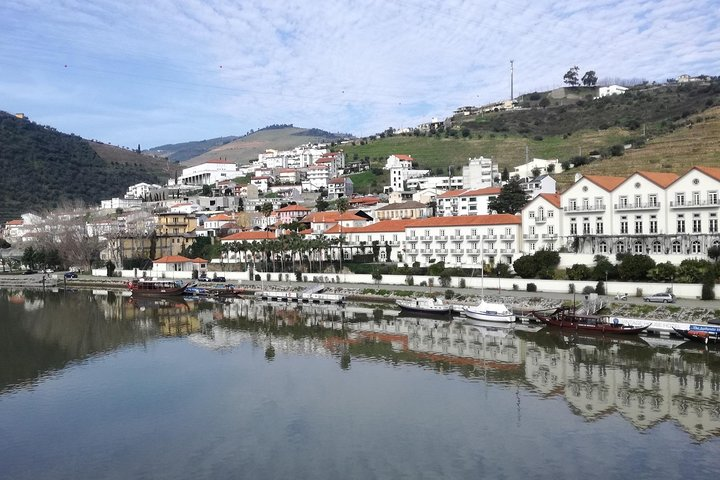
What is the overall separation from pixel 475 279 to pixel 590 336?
15.0 meters

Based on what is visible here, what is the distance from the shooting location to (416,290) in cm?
5344

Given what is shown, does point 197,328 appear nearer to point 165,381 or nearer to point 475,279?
point 165,381

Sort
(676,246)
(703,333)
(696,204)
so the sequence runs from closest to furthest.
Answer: (703,333) < (696,204) < (676,246)

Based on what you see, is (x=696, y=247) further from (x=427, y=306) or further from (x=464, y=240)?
(x=464, y=240)

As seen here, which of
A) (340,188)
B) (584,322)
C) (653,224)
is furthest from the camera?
(340,188)

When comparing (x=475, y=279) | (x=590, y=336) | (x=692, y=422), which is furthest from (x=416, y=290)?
(x=692, y=422)

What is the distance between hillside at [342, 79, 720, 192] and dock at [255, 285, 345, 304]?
37.6m

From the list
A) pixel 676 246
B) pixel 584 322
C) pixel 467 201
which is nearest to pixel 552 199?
pixel 676 246

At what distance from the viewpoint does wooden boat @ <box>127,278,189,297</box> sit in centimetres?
6638

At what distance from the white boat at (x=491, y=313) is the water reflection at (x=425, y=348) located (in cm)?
123

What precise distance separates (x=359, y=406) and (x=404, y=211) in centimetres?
5775

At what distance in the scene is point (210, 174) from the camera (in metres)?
155

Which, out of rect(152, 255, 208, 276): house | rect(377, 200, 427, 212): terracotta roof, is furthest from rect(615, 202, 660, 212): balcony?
rect(152, 255, 208, 276): house

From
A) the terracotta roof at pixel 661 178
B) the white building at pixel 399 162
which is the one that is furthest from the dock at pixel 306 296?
the white building at pixel 399 162
